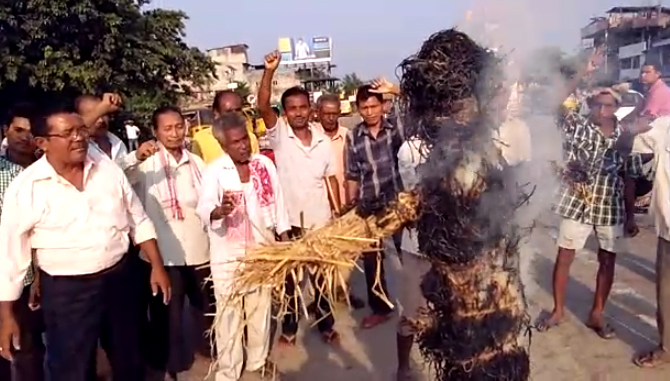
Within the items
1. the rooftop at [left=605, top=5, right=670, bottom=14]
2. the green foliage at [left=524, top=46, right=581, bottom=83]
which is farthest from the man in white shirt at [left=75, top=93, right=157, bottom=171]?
the rooftop at [left=605, top=5, right=670, bottom=14]

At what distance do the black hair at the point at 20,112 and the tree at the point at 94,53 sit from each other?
1356 centimetres

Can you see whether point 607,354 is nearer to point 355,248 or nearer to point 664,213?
point 664,213

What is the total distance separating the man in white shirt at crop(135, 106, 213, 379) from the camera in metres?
4.58

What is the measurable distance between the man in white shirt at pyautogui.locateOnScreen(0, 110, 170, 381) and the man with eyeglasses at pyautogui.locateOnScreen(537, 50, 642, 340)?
114 inches

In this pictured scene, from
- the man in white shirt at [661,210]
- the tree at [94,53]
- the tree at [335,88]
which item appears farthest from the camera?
the tree at [94,53]

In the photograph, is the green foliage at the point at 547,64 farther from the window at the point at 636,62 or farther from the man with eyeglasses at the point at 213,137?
the man with eyeglasses at the point at 213,137

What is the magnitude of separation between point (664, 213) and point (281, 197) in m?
2.35

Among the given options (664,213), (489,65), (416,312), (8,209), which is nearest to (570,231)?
(664,213)

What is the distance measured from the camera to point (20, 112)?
4230 millimetres

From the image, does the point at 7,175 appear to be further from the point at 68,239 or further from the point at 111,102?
the point at 68,239

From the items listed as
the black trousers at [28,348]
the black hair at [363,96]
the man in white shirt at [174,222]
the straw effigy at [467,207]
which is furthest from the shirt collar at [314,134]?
the straw effigy at [467,207]

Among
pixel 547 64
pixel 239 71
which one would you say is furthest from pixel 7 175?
pixel 239 71

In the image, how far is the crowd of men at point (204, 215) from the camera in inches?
139

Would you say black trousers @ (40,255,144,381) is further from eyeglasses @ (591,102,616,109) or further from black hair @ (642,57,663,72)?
black hair @ (642,57,663,72)
